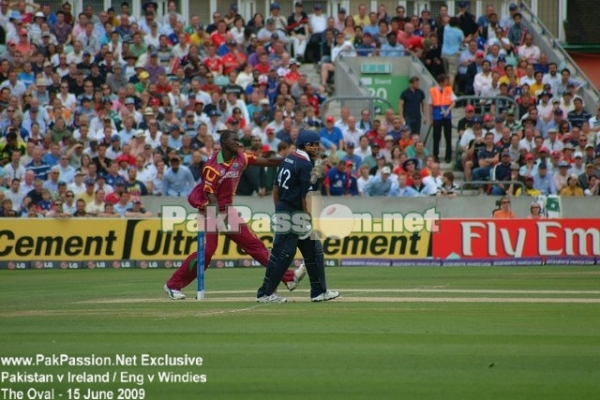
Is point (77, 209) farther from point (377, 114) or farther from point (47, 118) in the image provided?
→ point (377, 114)

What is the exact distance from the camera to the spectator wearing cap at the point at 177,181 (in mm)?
24609

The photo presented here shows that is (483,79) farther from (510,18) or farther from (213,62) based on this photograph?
(213,62)

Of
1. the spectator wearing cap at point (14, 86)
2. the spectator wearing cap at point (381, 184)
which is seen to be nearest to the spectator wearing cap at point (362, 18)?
the spectator wearing cap at point (381, 184)

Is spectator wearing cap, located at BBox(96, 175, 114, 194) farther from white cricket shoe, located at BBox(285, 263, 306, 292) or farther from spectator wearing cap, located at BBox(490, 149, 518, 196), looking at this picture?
white cricket shoe, located at BBox(285, 263, 306, 292)

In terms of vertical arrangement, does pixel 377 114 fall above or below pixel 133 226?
above

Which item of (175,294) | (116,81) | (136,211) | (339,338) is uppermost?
(116,81)

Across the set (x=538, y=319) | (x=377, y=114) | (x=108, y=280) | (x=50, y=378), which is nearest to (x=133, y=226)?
(x=108, y=280)

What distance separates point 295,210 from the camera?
13.9 m

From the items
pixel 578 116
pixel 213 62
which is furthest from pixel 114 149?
pixel 578 116

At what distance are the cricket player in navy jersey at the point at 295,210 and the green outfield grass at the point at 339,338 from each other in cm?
57

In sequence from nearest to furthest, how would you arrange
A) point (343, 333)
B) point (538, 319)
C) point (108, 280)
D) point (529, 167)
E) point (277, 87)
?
point (343, 333), point (538, 319), point (108, 280), point (529, 167), point (277, 87)

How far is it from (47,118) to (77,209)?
3.52 meters

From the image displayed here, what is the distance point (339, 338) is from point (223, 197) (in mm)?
4131

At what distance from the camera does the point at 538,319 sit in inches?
499
